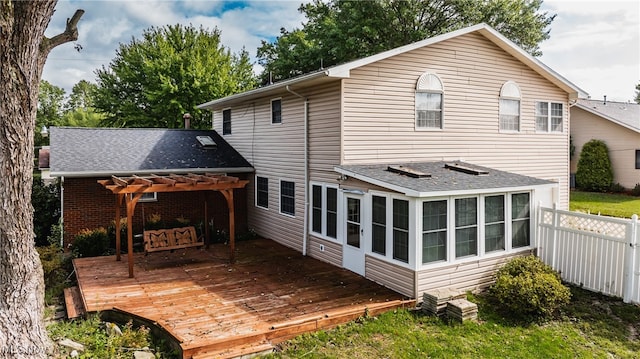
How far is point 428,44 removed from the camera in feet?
35.8

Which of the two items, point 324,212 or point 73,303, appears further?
point 324,212

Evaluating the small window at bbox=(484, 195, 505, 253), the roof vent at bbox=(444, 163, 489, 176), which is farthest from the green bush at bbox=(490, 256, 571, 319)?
the roof vent at bbox=(444, 163, 489, 176)

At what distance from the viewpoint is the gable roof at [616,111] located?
22.5m

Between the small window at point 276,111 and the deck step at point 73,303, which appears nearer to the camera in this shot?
the deck step at point 73,303

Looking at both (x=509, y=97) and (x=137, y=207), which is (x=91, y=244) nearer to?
(x=137, y=207)

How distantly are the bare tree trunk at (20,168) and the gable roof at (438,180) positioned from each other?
584 centimetres

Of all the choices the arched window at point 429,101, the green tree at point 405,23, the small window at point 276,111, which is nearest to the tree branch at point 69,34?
the small window at point 276,111

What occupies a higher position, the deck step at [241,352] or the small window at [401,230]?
the small window at [401,230]

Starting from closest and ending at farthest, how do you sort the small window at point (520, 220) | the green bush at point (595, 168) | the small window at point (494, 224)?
the small window at point (494, 224)
the small window at point (520, 220)
the green bush at point (595, 168)

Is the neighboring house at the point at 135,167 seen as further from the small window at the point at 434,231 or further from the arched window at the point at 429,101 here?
the small window at the point at 434,231

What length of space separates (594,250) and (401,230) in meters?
4.05

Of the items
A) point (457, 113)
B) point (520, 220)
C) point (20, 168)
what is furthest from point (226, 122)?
point (20, 168)

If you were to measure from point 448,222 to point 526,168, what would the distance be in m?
6.28

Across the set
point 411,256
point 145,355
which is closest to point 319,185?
point 411,256
